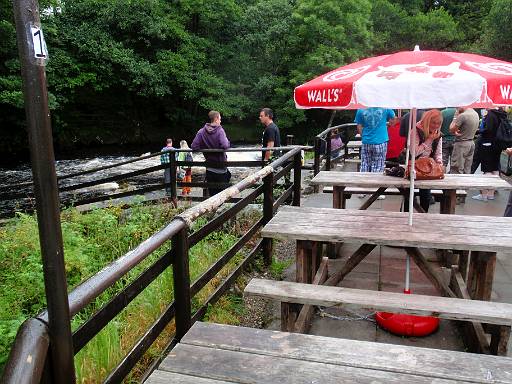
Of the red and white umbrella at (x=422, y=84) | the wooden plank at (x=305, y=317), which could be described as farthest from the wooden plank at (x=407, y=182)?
the red and white umbrella at (x=422, y=84)

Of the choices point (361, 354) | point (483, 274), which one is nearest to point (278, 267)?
point (483, 274)

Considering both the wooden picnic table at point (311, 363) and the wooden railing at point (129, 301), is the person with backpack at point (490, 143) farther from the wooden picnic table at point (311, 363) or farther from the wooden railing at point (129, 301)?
the wooden picnic table at point (311, 363)

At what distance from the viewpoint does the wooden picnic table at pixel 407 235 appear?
3.28m

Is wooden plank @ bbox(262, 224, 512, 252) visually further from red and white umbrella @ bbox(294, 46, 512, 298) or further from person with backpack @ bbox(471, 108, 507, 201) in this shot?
person with backpack @ bbox(471, 108, 507, 201)

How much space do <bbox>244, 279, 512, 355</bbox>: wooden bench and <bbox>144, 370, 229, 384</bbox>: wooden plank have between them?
117 centimetres

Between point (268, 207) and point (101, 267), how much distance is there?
8.12 feet

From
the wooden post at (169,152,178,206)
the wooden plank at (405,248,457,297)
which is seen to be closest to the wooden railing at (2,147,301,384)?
the wooden plank at (405,248,457,297)

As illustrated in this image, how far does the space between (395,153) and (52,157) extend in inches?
292

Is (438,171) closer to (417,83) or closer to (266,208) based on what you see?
(266,208)

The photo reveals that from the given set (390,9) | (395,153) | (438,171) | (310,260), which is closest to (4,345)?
(310,260)

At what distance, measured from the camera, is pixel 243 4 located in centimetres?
3181

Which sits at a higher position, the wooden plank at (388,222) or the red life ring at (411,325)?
the wooden plank at (388,222)

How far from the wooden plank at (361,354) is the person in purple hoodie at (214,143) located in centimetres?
533

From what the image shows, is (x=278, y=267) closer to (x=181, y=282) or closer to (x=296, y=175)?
(x=296, y=175)
